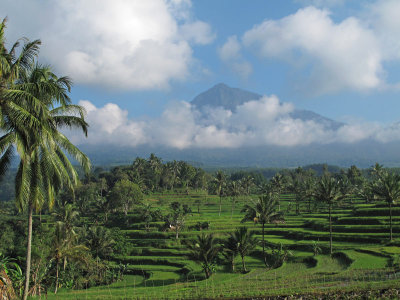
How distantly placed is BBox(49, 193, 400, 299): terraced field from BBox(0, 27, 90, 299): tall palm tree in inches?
485

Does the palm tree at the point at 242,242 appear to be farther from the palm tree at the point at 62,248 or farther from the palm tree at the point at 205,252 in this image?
the palm tree at the point at 62,248

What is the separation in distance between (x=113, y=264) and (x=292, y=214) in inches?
1599

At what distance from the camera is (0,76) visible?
11000 mm

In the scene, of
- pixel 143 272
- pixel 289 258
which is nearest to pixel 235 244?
pixel 289 258

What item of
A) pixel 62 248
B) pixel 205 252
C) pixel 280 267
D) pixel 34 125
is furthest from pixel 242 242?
pixel 34 125

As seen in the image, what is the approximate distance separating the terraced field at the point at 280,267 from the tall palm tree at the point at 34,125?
1232cm

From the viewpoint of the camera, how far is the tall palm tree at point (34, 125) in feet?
36.2

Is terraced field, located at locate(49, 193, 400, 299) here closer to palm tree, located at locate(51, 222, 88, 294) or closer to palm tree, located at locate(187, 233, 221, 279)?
palm tree, located at locate(187, 233, 221, 279)

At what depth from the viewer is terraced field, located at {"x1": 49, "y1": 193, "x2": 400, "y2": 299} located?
877 inches

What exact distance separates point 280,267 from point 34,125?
3075 centimetres

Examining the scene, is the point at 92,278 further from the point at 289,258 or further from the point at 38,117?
the point at 38,117

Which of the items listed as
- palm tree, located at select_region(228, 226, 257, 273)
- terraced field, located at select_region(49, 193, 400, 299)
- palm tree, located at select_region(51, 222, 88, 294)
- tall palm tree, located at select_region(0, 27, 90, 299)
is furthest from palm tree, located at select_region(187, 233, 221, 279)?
tall palm tree, located at select_region(0, 27, 90, 299)

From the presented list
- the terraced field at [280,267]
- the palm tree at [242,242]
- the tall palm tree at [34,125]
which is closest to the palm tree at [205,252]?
the terraced field at [280,267]

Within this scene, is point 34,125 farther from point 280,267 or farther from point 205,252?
point 280,267
